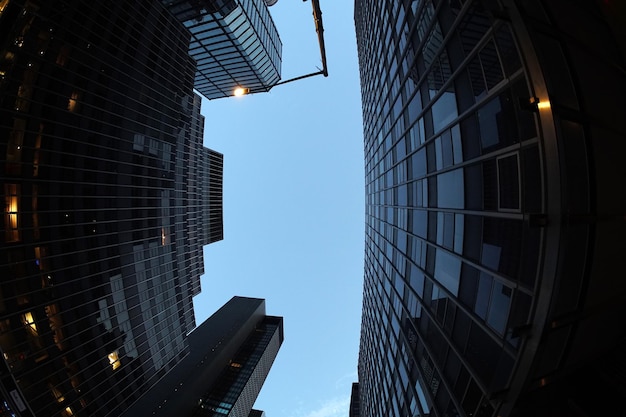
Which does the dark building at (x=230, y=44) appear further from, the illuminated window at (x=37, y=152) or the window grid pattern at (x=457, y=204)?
the window grid pattern at (x=457, y=204)

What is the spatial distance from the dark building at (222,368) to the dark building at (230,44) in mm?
86411

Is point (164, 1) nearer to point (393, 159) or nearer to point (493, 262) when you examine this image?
point (393, 159)

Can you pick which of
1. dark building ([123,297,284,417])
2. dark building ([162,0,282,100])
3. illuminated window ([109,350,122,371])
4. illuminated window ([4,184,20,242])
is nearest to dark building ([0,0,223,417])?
illuminated window ([4,184,20,242])

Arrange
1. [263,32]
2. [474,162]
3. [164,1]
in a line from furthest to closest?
[263,32]
[164,1]
[474,162]

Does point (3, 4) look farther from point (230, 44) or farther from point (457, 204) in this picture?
point (457, 204)

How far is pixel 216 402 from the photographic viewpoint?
341 ft

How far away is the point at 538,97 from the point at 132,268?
4512cm

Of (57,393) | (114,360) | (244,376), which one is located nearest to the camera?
(57,393)

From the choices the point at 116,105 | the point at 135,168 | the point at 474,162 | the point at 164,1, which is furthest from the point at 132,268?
the point at 474,162

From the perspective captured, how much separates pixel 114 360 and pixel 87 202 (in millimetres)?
19150

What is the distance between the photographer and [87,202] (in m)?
34.2

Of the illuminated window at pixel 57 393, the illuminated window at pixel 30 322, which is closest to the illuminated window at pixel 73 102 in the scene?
the illuminated window at pixel 30 322

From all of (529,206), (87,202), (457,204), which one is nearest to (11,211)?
(87,202)

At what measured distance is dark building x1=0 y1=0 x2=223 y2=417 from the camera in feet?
89.0
